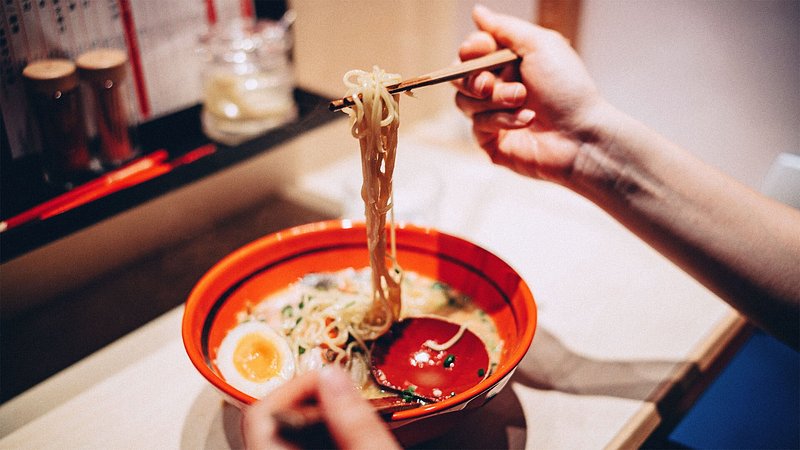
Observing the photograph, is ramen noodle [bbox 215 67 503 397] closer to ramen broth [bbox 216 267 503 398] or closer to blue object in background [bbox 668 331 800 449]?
ramen broth [bbox 216 267 503 398]

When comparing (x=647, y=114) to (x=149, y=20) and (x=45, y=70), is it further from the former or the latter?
(x=45, y=70)

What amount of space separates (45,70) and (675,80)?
1.45m

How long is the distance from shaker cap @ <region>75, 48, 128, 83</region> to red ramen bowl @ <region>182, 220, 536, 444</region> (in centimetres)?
44

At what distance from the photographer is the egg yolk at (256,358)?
3.35ft

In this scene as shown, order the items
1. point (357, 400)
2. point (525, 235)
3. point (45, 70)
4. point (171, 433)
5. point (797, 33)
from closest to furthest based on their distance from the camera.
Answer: point (357, 400) → point (171, 433) → point (45, 70) → point (797, 33) → point (525, 235)

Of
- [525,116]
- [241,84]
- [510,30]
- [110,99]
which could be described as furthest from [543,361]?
[110,99]

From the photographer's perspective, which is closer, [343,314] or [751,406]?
[343,314]

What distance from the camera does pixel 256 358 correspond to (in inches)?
41.3

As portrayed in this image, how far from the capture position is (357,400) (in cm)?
69

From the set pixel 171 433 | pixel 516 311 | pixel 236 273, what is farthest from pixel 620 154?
pixel 171 433

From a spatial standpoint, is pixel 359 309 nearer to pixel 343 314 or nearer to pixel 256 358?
pixel 343 314

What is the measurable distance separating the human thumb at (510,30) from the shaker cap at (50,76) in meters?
0.83

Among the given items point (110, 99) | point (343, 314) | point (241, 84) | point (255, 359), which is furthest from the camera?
point (241, 84)

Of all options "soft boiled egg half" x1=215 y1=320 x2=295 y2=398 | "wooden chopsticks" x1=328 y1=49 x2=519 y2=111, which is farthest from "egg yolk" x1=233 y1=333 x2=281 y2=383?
"wooden chopsticks" x1=328 y1=49 x2=519 y2=111
